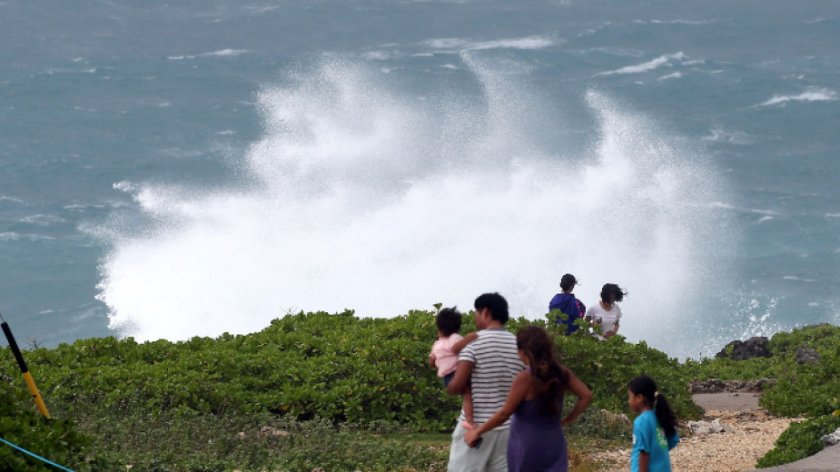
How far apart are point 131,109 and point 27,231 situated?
45.9 ft

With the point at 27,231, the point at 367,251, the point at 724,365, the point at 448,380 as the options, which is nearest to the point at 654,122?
the point at 367,251

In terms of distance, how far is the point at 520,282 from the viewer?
36.1 m

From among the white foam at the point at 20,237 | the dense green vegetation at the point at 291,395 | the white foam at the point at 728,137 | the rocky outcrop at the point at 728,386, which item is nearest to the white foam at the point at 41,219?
the white foam at the point at 20,237

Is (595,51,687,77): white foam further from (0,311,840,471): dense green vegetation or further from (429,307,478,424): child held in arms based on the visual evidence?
(429,307,478,424): child held in arms

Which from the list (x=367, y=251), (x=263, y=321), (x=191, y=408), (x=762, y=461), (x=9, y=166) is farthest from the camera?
(x=9, y=166)

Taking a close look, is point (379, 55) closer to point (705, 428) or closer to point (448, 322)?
point (705, 428)

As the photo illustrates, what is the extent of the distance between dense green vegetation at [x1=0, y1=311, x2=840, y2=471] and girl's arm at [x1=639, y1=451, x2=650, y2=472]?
3.30 m

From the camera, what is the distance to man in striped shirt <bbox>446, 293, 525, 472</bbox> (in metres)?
9.18

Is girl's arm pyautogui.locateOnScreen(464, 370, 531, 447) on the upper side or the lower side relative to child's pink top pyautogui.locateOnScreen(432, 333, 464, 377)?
lower

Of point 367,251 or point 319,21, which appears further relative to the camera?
point 319,21

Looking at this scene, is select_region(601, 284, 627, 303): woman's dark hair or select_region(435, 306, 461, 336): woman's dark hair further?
select_region(601, 284, 627, 303): woman's dark hair

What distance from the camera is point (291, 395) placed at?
1446 centimetres

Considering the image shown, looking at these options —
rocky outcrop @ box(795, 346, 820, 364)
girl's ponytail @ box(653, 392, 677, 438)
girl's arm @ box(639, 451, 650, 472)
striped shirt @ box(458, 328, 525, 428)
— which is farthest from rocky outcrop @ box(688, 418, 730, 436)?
striped shirt @ box(458, 328, 525, 428)

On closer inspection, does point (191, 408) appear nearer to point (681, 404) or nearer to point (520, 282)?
point (681, 404)
